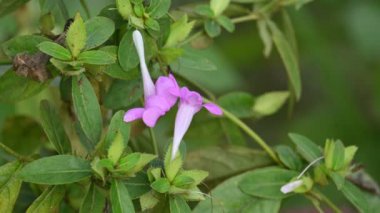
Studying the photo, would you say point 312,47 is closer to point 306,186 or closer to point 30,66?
point 306,186

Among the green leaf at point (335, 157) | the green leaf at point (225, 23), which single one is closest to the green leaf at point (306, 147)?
the green leaf at point (335, 157)

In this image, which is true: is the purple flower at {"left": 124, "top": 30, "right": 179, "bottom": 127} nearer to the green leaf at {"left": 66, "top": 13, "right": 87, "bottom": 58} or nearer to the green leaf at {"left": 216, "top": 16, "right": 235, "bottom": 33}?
the green leaf at {"left": 66, "top": 13, "right": 87, "bottom": 58}

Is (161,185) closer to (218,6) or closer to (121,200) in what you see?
(121,200)

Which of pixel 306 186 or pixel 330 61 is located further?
pixel 330 61

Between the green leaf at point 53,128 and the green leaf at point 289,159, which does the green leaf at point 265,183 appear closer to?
the green leaf at point 289,159

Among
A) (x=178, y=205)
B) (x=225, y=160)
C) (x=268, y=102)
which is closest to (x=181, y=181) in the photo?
(x=178, y=205)

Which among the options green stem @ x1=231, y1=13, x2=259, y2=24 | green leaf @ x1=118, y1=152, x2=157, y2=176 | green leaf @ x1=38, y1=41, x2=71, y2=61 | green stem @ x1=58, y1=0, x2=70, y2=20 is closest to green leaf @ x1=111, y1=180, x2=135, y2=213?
green leaf @ x1=118, y1=152, x2=157, y2=176

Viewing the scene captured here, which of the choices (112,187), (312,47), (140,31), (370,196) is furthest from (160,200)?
(312,47)

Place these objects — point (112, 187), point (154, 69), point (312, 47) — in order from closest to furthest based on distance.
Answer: point (112, 187)
point (154, 69)
point (312, 47)
